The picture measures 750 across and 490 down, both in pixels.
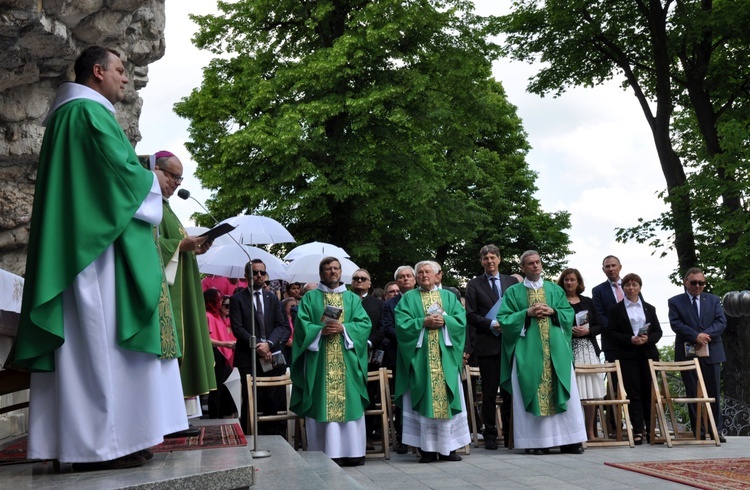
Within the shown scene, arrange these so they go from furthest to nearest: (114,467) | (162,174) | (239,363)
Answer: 1. (239,363)
2. (162,174)
3. (114,467)

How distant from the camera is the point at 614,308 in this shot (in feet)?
36.7

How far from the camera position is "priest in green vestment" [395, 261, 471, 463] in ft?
31.4

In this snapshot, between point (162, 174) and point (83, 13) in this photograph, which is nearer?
point (162, 174)

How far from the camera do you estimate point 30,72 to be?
299 inches

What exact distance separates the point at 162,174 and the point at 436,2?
1986cm

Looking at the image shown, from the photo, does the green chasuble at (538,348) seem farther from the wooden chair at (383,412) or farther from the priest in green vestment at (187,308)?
the priest in green vestment at (187,308)

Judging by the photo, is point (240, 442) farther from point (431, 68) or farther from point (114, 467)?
point (431, 68)

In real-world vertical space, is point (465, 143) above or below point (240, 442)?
above

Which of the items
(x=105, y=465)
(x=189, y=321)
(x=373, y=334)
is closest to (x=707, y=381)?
(x=373, y=334)

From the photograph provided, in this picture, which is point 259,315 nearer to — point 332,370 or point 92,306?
point 332,370

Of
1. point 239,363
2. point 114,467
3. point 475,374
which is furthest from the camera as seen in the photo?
point 475,374

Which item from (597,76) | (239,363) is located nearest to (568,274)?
(239,363)

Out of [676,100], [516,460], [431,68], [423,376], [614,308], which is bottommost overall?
[516,460]

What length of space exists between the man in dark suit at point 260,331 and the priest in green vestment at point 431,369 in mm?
1408
